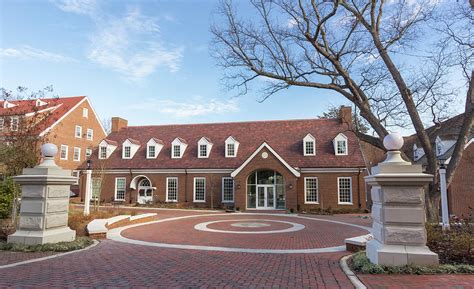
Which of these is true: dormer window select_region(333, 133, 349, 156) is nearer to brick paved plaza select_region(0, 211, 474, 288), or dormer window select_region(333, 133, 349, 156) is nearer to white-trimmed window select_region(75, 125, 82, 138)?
brick paved plaza select_region(0, 211, 474, 288)

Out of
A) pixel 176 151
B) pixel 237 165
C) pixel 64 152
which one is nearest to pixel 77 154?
pixel 64 152

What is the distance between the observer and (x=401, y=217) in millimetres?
7523

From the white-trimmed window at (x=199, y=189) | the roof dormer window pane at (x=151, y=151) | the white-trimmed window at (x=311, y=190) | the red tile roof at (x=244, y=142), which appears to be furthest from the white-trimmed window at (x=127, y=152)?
the white-trimmed window at (x=311, y=190)

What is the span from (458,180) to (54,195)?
2790cm

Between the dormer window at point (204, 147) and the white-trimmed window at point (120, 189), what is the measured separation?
824cm

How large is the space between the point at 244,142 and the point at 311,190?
27.1ft

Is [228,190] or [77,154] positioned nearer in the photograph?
[228,190]

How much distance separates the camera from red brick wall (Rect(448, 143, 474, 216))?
25.6 meters

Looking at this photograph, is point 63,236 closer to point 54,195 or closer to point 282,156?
point 54,195

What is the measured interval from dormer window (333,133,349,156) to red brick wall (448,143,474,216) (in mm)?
8587

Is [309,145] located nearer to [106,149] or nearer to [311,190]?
[311,190]

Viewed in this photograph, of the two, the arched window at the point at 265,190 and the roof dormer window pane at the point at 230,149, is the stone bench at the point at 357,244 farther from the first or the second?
the roof dormer window pane at the point at 230,149

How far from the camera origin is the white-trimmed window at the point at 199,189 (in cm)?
3095

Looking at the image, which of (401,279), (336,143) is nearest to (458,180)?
(336,143)
